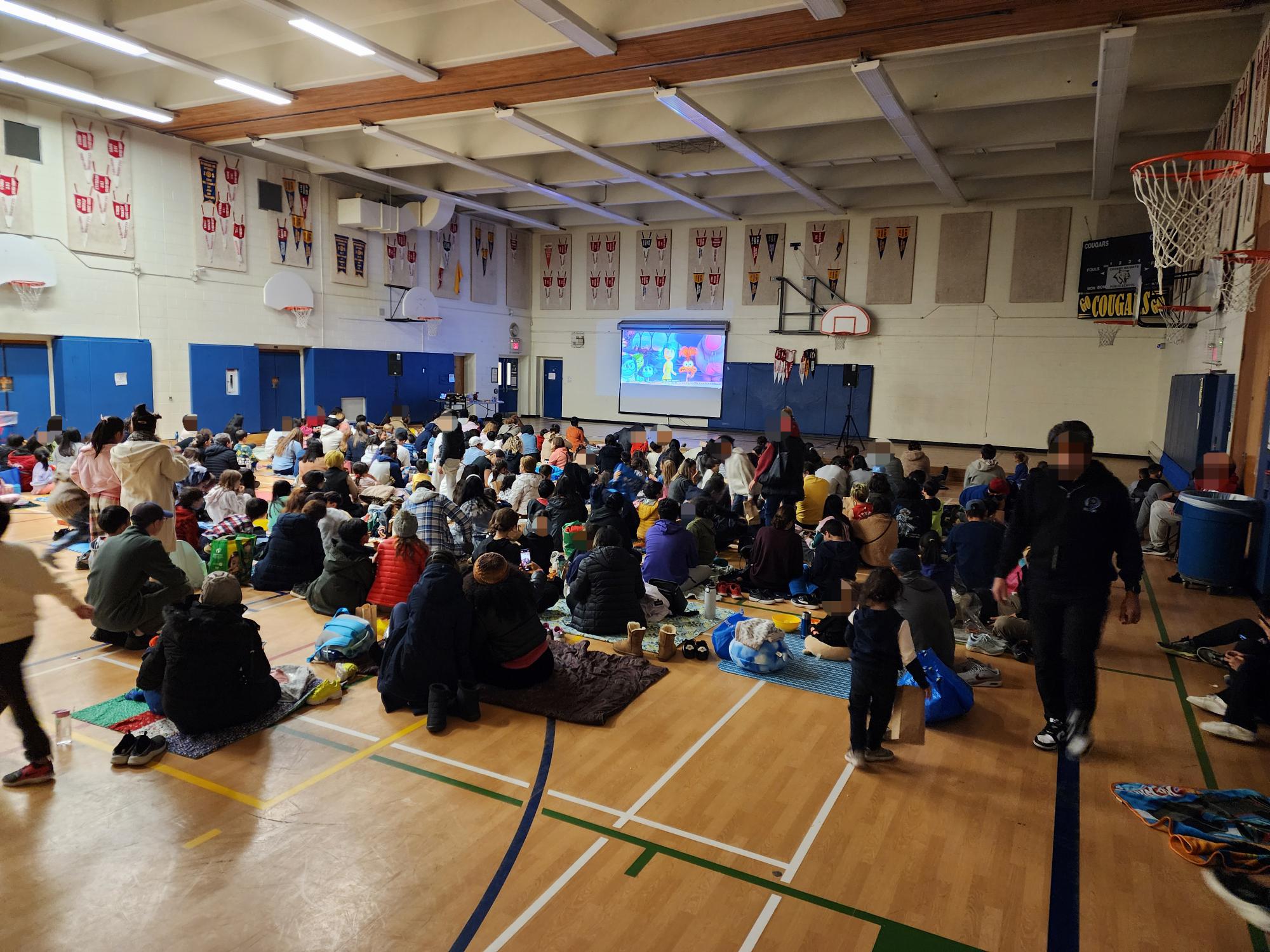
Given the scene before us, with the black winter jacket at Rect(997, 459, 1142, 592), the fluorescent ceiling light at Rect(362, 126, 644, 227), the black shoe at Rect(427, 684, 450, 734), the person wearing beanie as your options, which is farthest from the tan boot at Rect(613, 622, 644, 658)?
the fluorescent ceiling light at Rect(362, 126, 644, 227)

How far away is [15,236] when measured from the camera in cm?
1450

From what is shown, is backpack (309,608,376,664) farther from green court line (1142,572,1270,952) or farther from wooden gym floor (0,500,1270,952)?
green court line (1142,572,1270,952)

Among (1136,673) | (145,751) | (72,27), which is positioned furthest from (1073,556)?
(72,27)

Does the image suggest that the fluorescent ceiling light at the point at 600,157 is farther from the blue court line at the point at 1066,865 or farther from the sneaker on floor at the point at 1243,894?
the sneaker on floor at the point at 1243,894

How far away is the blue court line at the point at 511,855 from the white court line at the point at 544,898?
0.40ft

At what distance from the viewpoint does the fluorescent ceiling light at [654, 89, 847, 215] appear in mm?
12867

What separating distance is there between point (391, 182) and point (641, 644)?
16594 millimetres

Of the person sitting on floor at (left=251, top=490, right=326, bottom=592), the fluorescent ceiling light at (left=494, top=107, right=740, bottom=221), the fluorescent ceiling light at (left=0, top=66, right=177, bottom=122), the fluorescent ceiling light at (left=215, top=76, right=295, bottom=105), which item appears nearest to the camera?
the person sitting on floor at (left=251, top=490, right=326, bottom=592)

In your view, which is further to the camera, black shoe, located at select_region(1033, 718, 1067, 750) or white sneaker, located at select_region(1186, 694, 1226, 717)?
white sneaker, located at select_region(1186, 694, 1226, 717)

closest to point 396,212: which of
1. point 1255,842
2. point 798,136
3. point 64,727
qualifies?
point 798,136

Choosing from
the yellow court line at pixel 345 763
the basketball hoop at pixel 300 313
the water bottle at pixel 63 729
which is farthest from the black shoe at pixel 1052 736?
the basketball hoop at pixel 300 313

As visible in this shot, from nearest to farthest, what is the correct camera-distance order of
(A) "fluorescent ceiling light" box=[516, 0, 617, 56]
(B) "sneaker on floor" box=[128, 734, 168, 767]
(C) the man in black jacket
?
(C) the man in black jacket < (B) "sneaker on floor" box=[128, 734, 168, 767] < (A) "fluorescent ceiling light" box=[516, 0, 617, 56]

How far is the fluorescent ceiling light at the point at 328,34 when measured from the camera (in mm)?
10297

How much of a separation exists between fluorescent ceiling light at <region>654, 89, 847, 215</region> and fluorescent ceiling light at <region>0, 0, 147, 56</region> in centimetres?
765
